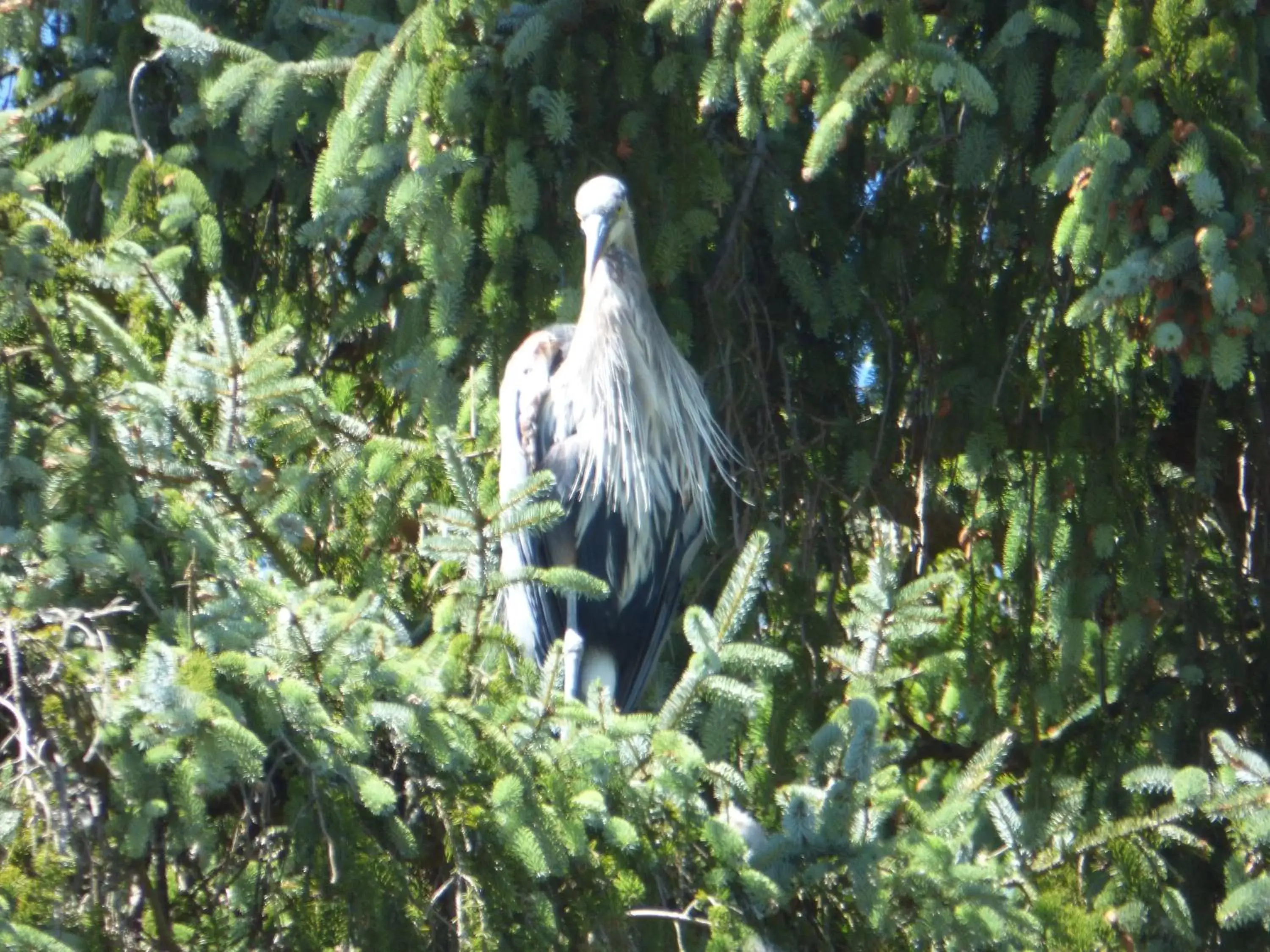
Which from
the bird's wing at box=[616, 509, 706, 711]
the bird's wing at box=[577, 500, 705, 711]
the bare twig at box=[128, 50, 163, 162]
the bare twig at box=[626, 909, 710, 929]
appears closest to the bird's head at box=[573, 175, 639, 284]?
the bird's wing at box=[577, 500, 705, 711]

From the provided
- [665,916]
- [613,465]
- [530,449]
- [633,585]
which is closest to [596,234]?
[530,449]

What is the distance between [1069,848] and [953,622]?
1.21 metres

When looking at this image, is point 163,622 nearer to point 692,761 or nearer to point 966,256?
point 692,761

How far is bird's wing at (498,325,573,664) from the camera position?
3.91 meters

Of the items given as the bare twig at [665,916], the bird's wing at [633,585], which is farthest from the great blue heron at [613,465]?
the bare twig at [665,916]

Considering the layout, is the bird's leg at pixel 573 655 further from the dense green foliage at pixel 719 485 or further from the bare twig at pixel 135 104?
the bare twig at pixel 135 104

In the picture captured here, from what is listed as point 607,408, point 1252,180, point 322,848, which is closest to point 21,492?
point 322,848

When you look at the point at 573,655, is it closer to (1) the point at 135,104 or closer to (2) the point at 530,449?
(2) the point at 530,449

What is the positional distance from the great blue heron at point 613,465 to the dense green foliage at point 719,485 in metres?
0.10

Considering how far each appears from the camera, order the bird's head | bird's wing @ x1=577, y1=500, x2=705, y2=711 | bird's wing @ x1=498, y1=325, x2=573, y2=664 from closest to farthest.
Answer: the bird's head → bird's wing @ x1=498, y1=325, x2=573, y2=664 → bird's wing @ x1=577, y1=500, x2=705, y2=711

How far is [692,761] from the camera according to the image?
8.24 ft

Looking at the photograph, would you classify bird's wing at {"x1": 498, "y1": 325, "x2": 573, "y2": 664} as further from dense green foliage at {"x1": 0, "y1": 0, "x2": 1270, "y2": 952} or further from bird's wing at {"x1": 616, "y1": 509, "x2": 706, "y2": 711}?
bird's wing at {"x1": 616, "y1": 509, "x2": 706, "y2": 711}

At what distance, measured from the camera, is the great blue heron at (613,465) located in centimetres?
398

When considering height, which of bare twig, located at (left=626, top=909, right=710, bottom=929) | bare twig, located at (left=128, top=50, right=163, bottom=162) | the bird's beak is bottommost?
bare twig, located at (left=626, top=909, right=710, bottom=929)
